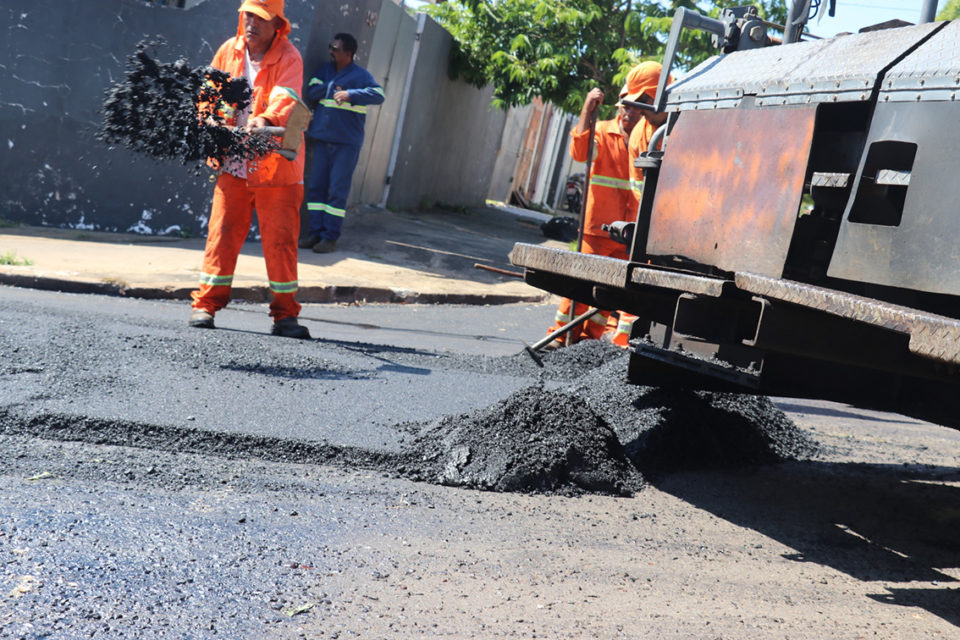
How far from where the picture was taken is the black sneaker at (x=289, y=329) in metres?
5.84

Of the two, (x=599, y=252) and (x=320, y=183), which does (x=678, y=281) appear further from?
(x=320, y=183)

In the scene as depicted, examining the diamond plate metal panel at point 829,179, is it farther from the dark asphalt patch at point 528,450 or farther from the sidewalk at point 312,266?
the sidewalk at point 312,266

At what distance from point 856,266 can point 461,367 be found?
2.85 m

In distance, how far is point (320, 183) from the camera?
990cm

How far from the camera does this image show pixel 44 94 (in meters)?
9.19

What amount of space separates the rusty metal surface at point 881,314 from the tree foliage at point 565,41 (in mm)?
10571

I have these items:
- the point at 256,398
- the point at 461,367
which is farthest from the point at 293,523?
the point at 461,367

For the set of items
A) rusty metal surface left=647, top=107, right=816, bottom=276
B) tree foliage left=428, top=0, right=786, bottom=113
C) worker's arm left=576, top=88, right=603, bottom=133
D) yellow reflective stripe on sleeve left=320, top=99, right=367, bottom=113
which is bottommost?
rusty metal surface left=647, top=107, right=816, bottom=276

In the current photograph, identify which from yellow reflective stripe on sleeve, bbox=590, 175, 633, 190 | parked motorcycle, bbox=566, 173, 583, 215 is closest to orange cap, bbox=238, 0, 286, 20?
yellow reflective stripe on sleeve, bbox=590, 175, 633, 190

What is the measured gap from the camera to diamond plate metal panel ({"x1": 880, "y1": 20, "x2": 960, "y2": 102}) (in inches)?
105

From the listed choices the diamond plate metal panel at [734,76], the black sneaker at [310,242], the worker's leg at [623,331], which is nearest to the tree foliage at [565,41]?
the black sneaker at [310,242]

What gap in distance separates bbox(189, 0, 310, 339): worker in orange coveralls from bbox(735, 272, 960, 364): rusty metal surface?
11.5 feet

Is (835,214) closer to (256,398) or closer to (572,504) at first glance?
(572,504)

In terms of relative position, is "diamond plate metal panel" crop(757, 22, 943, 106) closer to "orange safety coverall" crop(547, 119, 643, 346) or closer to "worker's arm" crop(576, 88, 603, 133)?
"worker's arm" crop(576, 88, 603, 133)
